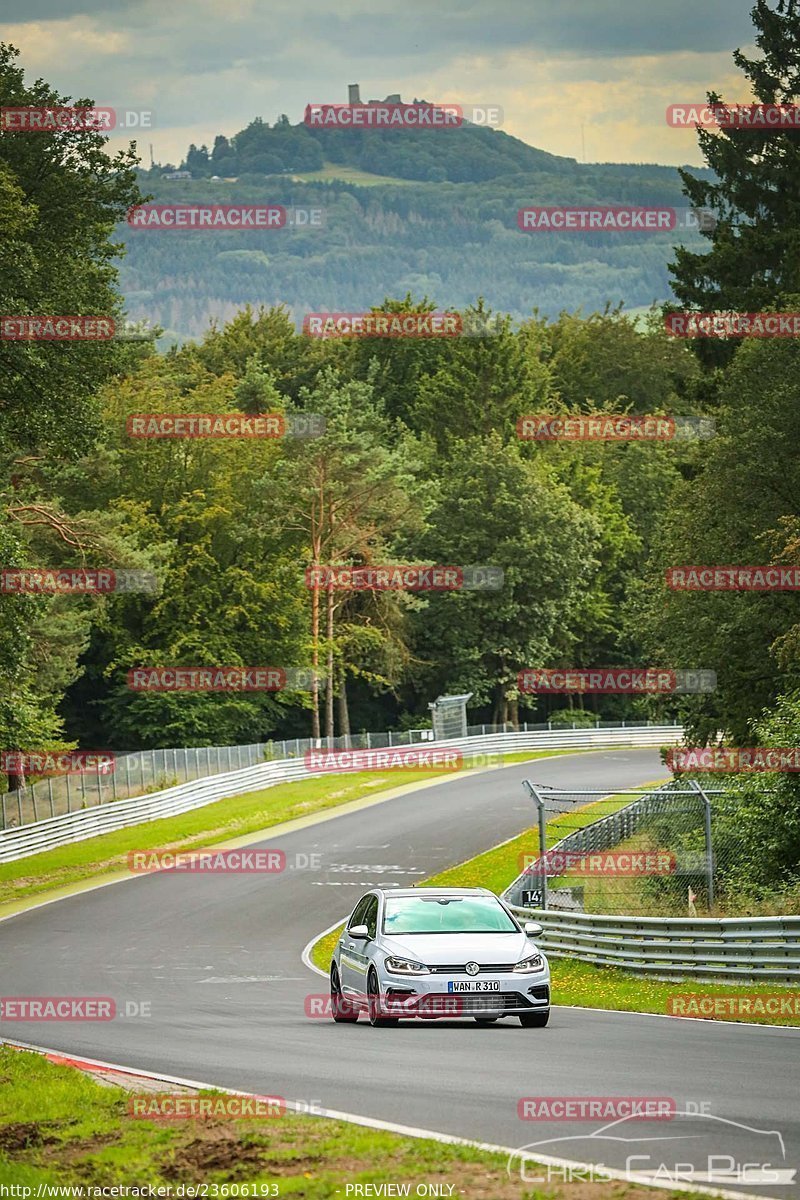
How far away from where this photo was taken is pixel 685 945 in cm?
2148

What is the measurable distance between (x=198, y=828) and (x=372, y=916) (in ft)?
113

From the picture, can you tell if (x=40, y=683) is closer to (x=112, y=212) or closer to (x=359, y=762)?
(x=359, y=762)

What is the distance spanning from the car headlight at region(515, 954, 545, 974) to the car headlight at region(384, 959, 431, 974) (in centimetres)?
90

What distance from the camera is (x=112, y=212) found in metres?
36.7

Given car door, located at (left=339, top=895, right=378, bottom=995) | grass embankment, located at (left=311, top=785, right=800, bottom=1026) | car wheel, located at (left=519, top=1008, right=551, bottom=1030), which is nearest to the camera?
car wheel, located at (left=519, top=1008, right=551, bottom=1030)

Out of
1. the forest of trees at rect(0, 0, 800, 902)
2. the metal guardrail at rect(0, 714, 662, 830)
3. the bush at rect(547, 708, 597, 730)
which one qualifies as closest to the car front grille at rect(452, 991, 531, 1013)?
the forest of trees at rect(0, 0, 800, 902)

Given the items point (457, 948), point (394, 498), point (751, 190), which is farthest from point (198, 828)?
point (457, 948)

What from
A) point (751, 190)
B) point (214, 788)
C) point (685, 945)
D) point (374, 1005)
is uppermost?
point (751, 190)

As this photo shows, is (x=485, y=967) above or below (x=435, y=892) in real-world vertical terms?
below

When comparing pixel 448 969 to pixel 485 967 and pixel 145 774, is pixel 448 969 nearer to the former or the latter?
pixel 485 967

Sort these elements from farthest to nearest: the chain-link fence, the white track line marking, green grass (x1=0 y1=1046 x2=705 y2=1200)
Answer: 1. the chain-link fence
2. green grass (x1=0 y1=1046 x2=705 y2=1200)
3. the white track line marking

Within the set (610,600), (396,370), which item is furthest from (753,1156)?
(396,370)

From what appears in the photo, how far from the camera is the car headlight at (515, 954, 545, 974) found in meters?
16.2

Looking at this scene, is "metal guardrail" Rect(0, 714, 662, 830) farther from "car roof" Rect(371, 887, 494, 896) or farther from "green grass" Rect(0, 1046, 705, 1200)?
"green grass" Rect(0, 1046, 705, 1200)
